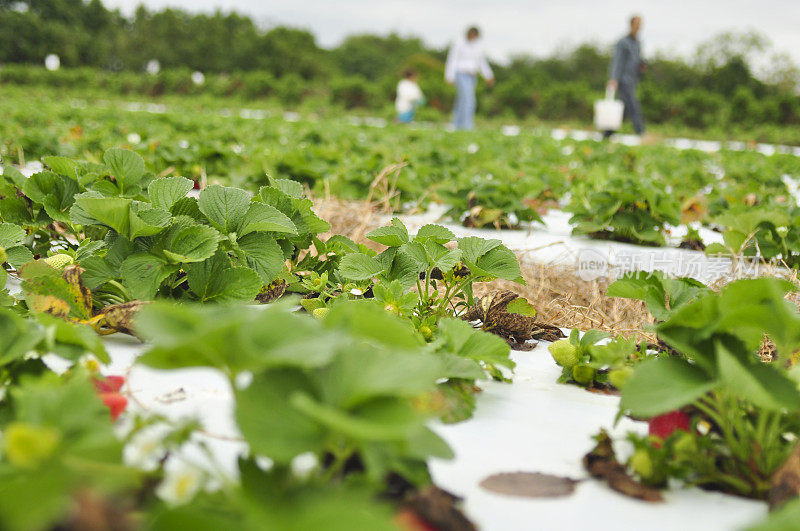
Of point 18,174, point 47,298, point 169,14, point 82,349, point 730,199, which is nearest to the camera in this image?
point 82,349

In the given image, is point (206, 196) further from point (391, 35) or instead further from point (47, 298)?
point (391, 35)

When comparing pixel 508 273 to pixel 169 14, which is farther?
pixel 169 14

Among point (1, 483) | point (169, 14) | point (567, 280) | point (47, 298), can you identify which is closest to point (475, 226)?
point (567, 280)

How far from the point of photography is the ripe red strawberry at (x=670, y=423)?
0.99 m

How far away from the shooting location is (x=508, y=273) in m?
1.38

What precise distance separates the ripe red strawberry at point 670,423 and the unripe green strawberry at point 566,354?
1.06 ft

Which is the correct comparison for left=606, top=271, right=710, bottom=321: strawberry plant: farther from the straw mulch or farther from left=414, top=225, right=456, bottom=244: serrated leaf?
left=414, top=225, right=456, bottom=244: serrated leaf

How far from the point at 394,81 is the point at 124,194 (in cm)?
1976

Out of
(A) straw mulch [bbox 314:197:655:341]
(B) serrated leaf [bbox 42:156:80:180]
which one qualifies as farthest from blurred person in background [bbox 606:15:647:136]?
(B) serrated leaf [bbox 42:156:80:180]

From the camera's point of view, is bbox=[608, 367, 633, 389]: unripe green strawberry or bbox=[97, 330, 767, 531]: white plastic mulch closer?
bbox=[97, 330, 767, 531]: white plastic mulch

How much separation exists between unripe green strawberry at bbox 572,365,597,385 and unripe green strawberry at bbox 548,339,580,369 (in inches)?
0.9

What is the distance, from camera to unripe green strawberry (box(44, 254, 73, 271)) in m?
1.45

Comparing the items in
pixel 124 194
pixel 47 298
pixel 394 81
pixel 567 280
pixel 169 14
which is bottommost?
pixel 567 280

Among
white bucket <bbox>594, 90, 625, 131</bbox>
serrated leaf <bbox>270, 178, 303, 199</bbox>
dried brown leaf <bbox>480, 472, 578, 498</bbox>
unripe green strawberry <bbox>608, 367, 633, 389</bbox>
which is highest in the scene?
white bucket <bbox>594, 90, 625, 131</bbox>
